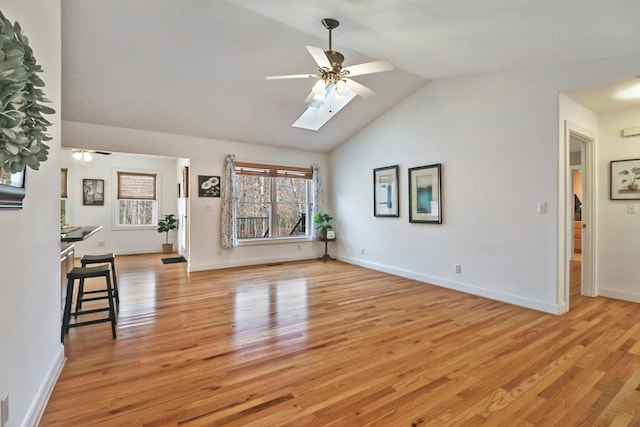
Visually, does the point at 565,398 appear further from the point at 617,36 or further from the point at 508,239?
the point at 617,36

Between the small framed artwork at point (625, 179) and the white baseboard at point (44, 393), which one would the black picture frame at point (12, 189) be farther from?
the small framed artwork at point (625, 179)

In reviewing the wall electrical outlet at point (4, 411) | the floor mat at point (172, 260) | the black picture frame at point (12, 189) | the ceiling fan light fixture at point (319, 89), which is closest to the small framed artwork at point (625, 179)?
the ceiling fan light fixture at point (319, 89)

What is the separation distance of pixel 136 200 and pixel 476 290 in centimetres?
783

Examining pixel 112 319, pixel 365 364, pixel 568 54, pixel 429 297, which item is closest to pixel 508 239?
pixel 429 297

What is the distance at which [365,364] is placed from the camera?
7.80 feet

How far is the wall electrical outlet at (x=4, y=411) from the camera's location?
132 cm

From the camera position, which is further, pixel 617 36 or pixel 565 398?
pixel 617 36

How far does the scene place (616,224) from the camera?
159 inches

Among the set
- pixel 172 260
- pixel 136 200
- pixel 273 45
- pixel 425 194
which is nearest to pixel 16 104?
pixel 273 45

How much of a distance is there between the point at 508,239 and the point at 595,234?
1.31 metres

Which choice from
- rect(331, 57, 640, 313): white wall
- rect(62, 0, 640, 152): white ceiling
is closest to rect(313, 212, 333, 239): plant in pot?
rect(331, 57, 640, 313): white wall

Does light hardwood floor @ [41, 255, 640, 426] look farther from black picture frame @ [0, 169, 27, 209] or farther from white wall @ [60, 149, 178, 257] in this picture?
white wall @ [60, 149, 178, 257]

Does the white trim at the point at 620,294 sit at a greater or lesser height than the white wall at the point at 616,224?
lesser

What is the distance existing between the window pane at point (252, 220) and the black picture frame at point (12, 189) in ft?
16.4
